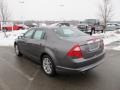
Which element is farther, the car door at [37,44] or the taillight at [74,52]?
the car door at [37,44]

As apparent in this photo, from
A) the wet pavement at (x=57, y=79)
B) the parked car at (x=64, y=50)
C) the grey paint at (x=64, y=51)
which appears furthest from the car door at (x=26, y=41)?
the grey paint at (x=64, y=51)

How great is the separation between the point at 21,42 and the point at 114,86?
4.40 metres

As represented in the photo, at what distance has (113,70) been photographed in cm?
536

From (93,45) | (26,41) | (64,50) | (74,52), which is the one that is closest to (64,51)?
(64,50)

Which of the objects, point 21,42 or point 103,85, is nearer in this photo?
point 103,85

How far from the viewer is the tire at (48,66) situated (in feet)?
15.6

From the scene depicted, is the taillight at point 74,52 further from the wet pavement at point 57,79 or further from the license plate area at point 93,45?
the wet pavement at point 57,79

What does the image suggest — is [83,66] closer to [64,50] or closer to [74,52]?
[74,52]

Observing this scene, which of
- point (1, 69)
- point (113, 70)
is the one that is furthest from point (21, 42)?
point (113, 70)

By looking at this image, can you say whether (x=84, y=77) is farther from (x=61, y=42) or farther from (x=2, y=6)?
(x=2, y=6)

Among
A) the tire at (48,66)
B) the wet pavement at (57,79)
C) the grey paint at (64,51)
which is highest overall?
the grey paint at (64,51)

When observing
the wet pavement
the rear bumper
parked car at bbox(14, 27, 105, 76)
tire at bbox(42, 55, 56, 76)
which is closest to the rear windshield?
parked car at bbox(14, 27, 105, 76)

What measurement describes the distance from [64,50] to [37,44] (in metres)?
1.47

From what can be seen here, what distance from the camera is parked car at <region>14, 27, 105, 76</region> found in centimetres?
416
